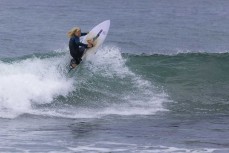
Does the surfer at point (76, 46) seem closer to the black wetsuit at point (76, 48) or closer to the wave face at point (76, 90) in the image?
the black wetsuit at point (76, 48)

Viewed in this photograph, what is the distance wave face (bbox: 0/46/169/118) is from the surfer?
56 cm

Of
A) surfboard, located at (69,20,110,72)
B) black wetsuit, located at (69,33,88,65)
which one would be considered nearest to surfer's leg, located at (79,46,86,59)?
black wetsuit, located at (69,33,88,65)

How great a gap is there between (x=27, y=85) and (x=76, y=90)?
1.58 m

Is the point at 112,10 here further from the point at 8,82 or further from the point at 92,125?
the point at 92,125

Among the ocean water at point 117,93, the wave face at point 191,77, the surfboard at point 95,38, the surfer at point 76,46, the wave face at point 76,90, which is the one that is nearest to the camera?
the ocean water at point 117,93

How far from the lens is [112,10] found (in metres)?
45.0

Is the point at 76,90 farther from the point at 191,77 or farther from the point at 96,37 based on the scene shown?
the point at 191,77

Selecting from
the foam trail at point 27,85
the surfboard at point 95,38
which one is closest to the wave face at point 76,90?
the foam trail at point 27,85

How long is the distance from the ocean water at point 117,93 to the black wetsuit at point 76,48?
28.9 inches

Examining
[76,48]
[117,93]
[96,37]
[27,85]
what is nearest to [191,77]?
[117,93]

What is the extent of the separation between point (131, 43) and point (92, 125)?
1542 centimetres

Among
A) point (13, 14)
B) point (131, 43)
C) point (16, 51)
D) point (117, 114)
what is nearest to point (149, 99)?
point (117, 114)

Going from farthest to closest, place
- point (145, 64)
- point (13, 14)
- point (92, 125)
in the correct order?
point (13, 14), point (145, 64), point (92, 125)

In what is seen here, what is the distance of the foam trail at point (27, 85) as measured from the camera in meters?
17.9
